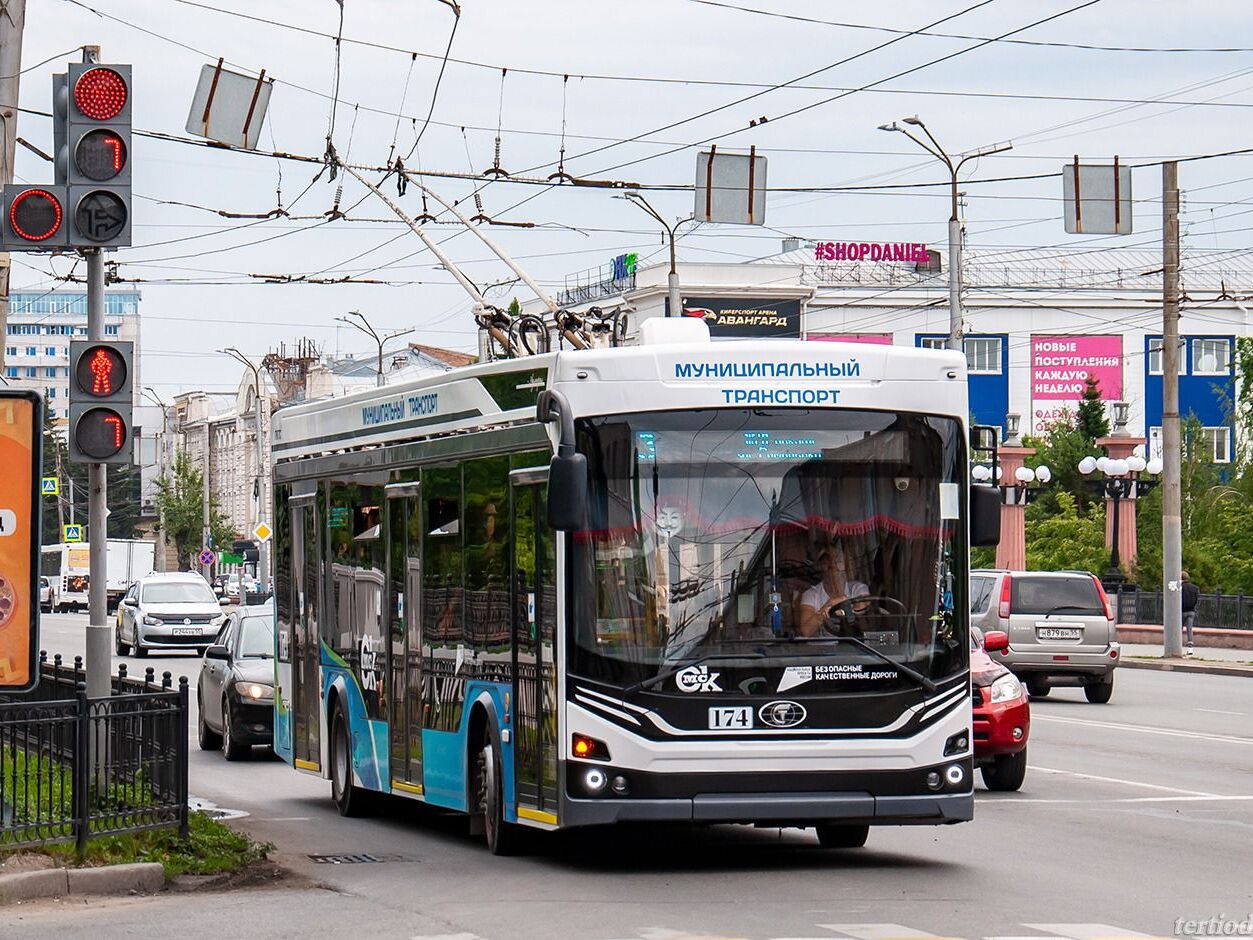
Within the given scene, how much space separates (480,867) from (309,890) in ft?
4.09

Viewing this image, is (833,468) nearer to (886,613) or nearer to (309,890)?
(886,613)

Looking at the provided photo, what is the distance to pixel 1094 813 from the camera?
52.1 ft

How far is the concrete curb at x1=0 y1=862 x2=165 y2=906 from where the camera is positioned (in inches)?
433

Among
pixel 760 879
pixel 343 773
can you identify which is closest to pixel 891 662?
pixel 760 879

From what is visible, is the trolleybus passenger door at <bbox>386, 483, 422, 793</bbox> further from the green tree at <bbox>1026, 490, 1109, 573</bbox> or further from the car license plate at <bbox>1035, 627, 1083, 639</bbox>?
the green tree at <bbox>1026, 490, 1109, 573</bbox>

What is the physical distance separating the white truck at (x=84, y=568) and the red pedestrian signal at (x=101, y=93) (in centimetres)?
7028

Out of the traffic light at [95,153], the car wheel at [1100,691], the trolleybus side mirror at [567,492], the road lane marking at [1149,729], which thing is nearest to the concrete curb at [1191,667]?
the car wheel at [1100,691]

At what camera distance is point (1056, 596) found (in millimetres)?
30547

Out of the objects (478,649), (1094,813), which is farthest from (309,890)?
(1094,813)

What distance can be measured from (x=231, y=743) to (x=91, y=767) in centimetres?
1025

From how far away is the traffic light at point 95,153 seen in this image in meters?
12.4

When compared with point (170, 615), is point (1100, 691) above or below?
below

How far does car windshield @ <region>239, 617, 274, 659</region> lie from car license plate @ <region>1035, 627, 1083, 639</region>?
1135 centimetres

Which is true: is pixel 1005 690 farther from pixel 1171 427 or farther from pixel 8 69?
pixel 1171 427
